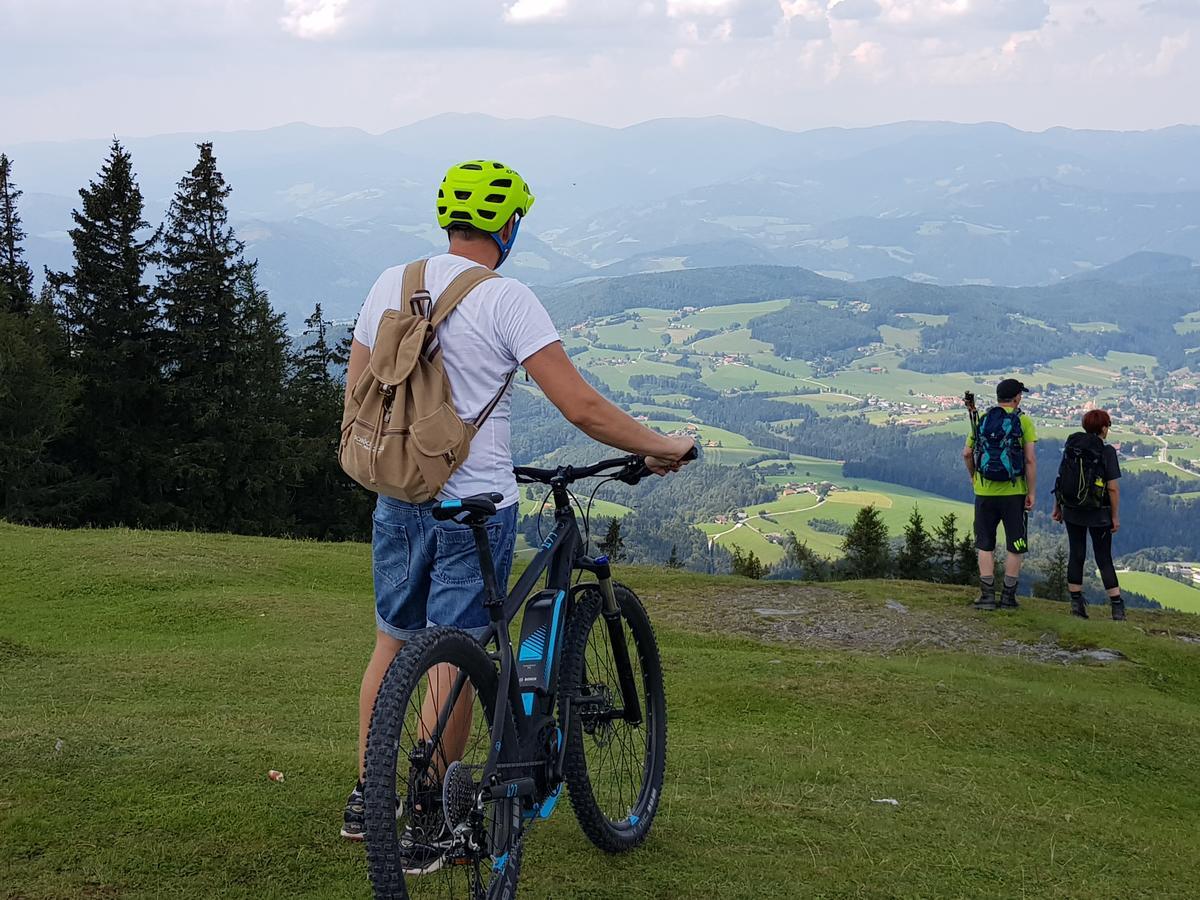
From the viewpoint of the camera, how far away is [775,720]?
9758mm

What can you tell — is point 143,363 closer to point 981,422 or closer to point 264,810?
point 981,422

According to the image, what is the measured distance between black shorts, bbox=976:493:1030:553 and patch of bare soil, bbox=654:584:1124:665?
110 centimetres

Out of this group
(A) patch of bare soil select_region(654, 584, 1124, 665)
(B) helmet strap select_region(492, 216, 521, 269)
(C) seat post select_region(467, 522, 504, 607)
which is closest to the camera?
(C) seat post select_region(467, 522, 504, 607)

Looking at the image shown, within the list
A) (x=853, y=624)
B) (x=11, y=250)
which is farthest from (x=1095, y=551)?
(x=11, y=250)

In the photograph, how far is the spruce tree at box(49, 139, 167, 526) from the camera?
41875mm

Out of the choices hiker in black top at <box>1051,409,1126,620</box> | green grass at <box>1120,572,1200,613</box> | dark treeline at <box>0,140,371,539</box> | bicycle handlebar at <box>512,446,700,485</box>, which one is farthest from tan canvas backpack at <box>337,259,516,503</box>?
green grass at <box>1120,572,1200,613</box>

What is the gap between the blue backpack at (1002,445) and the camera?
14.6 metres

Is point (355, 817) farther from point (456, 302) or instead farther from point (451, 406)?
point (456, 302)

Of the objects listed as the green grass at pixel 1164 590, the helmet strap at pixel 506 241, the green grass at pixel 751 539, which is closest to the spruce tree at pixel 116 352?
the helmet strap at pixel 506 241

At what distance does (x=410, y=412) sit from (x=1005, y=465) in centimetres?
1179

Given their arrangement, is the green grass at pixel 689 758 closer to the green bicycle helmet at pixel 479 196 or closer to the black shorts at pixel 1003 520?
the black shorts at pixel 1003 520

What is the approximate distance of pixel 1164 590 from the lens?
76000 millimetres

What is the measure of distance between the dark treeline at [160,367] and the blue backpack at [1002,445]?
3016cm

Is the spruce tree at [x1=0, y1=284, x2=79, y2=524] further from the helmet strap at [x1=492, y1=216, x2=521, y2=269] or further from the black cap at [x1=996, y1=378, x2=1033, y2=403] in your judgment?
the helmet strap at [x1=492, y1=216, x2=521, y2=269]
